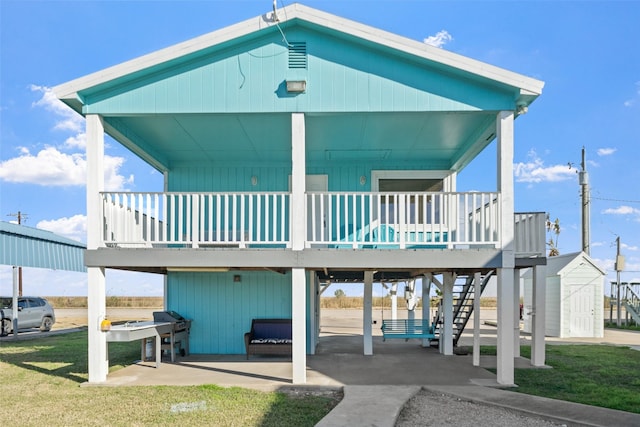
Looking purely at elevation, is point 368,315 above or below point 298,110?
below

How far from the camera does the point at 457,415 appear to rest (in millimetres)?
6539

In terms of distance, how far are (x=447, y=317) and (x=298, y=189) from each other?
19.6 feet

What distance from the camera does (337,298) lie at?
3647 cm

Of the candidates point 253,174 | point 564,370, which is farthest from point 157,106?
point 564,370

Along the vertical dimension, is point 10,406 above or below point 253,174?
below

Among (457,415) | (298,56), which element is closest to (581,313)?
(457,415)

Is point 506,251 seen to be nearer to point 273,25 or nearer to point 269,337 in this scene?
point 273,25

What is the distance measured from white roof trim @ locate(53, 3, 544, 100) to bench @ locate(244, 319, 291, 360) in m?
6.07

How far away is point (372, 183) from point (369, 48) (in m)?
4.28

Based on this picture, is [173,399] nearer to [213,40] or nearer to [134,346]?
[213,40]

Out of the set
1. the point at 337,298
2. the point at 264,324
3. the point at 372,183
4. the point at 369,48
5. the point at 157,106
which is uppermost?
the point at 369,48

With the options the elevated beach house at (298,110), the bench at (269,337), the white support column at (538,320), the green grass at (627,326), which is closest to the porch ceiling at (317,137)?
the elevated beach house at (298,110)

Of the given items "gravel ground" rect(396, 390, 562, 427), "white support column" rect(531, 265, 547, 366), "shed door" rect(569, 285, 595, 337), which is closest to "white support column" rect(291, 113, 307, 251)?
"gravel ground" rect(396, 390, 562, 427)

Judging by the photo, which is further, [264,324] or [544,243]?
[264,324]
